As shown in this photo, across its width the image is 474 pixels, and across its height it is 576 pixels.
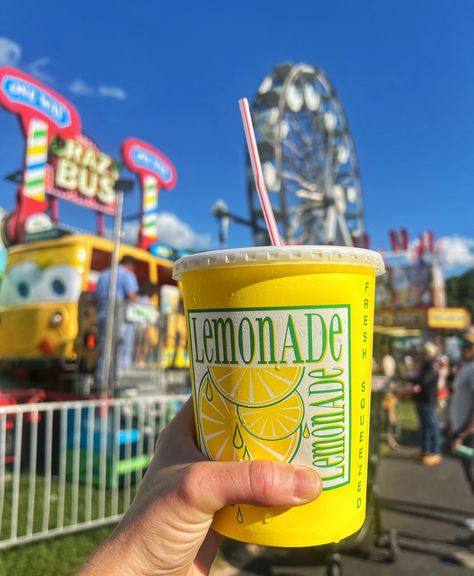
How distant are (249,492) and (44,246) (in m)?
5.65

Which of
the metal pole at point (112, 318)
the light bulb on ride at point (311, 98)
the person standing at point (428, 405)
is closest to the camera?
the metal pole at point (112, 318)

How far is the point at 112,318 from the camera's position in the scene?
14.3 feet

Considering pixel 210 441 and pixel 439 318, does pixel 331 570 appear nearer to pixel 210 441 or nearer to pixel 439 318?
pixel 210 441

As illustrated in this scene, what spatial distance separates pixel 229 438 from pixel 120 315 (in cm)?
418

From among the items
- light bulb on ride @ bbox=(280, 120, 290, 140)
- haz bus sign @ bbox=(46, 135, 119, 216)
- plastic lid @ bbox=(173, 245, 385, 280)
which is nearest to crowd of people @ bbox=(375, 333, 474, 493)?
plastic lid @ bbox=(173, 245, 385, 280)

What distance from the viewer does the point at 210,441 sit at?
984 mm

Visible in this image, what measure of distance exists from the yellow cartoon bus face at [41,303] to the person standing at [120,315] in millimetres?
597

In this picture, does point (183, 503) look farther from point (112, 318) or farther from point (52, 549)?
point (112, 318)

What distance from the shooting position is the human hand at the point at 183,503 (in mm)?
877

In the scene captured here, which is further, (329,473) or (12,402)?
(12,402)

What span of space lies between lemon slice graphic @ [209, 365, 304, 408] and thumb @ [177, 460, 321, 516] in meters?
0.12

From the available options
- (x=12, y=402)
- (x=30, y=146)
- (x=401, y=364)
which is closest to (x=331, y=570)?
(x=12, y=402)

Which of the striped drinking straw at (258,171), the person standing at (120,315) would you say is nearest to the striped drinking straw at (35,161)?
the person standing at (120,315)

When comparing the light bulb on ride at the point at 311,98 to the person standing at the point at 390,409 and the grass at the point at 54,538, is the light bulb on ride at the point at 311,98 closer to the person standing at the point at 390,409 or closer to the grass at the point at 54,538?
the person standing at the point at 390,409
